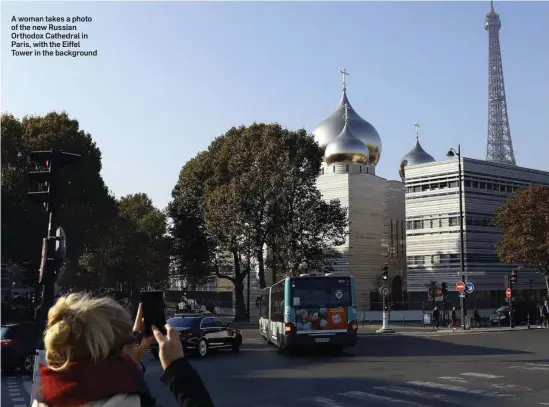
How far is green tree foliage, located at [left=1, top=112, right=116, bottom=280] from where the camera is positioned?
39.6 meters

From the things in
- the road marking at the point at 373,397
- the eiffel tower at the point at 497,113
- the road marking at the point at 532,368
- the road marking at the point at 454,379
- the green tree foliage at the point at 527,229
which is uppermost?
the eiffel tower at the point at 497,113

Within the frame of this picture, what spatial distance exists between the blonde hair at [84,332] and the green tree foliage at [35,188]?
36.2 metres

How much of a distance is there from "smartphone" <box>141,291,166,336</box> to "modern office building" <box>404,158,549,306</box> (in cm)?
5549

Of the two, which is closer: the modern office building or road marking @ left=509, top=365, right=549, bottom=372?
road marking @ left=509, top=365, right=549, bottom=372

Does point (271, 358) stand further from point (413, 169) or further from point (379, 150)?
point (379, 150)

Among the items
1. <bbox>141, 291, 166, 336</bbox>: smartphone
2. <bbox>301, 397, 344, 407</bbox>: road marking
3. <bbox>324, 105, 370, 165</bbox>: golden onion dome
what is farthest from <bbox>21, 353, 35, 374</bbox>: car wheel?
<bbox>324, 105, 370, 165</bbox>: golden onion dome

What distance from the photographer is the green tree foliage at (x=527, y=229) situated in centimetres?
4553

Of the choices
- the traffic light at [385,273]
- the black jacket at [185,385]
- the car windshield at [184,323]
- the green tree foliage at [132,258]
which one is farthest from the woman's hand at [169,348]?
the green tree foliage at [132,258]

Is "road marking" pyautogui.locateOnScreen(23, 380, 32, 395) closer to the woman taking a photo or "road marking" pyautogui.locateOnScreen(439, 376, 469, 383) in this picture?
"road marking" pyautogui.locateOnScreen(439, 376, 469, 383)

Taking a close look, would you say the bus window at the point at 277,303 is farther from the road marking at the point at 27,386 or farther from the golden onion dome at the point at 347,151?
the golden onion dome at the point at 347,151

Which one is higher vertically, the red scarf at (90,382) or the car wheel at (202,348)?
the red scarf at (90,382)

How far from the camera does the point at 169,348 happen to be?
107 inches

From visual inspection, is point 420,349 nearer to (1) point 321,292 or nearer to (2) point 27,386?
(1) point 321,292

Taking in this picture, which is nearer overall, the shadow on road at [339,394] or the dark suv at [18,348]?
the shadow on road at [339,394]
